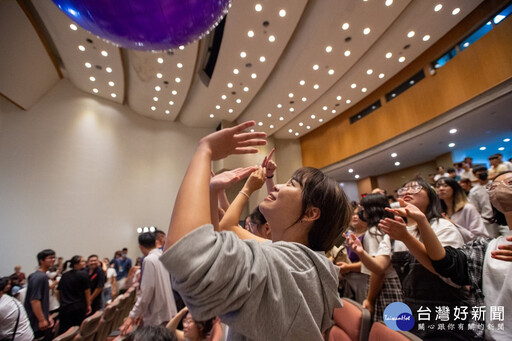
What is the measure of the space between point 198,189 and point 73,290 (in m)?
4.60

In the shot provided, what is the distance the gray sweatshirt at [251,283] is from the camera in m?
0.49

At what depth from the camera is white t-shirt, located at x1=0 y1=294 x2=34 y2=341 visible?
256cm

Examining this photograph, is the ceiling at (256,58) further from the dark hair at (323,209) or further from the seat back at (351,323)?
the seat back at (351,323)

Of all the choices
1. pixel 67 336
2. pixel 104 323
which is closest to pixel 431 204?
pixel 67 336

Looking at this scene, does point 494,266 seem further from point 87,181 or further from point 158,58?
point 87,181

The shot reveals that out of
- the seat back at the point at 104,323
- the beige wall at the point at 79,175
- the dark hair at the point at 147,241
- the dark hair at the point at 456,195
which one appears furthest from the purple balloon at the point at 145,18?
the beige wall at the point at 79,175

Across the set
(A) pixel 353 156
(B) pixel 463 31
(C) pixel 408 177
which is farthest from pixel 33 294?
(C) pixel 408 177

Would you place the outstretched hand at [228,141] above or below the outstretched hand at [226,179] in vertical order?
above

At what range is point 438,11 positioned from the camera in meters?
5.72

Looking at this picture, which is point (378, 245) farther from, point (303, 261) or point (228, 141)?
point (228, 141)

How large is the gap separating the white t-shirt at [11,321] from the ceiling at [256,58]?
6312mm

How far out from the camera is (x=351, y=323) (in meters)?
1.53

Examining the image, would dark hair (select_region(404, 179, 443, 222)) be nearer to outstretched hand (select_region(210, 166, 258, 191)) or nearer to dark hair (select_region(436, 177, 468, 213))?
dark hair (select_region(436, 177, 468, 213))

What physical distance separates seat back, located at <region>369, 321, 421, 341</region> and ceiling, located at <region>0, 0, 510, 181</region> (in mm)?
6244
